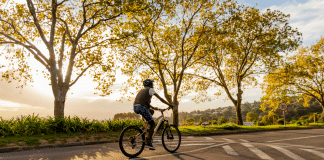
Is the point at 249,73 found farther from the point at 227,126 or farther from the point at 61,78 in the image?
the point at 61,78

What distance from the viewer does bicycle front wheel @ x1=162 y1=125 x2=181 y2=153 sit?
6.61m

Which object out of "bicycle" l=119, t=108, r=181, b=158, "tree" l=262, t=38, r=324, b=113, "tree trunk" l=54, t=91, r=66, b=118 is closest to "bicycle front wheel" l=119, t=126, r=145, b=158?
"bicycle" l=119, t=108, r=181, b=158

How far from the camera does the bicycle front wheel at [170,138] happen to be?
21.7ft

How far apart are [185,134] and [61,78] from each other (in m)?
8.58

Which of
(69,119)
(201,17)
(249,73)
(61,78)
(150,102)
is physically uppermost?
(201,17)

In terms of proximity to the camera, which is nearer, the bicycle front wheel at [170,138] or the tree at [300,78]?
the bicycle front wheel at [170,138]

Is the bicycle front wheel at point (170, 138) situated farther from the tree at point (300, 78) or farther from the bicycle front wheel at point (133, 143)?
the tree at point (300, 78)

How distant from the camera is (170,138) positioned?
22.1 ft

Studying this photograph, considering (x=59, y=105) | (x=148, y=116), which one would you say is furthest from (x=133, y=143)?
(x=59, y=105)

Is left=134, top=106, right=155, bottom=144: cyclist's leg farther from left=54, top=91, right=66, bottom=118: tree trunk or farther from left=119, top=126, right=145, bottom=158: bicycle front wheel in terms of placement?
left=54, top=91, right=66, bottom=118: tree trunk

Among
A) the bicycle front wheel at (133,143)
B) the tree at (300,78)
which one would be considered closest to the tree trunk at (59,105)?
the bicycle front wheel at (133,143)

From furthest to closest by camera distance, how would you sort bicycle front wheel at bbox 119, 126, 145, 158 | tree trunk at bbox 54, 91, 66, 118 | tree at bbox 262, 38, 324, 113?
tree at bbox 262, 38, 324, 113, tree trunk at bbox 54, 91, 66, 118, bicycle front wheel at bbox 119, 126, 145, 158

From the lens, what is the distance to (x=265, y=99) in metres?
33.6

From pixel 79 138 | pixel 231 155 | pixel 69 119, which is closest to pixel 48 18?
pixel 69 119
